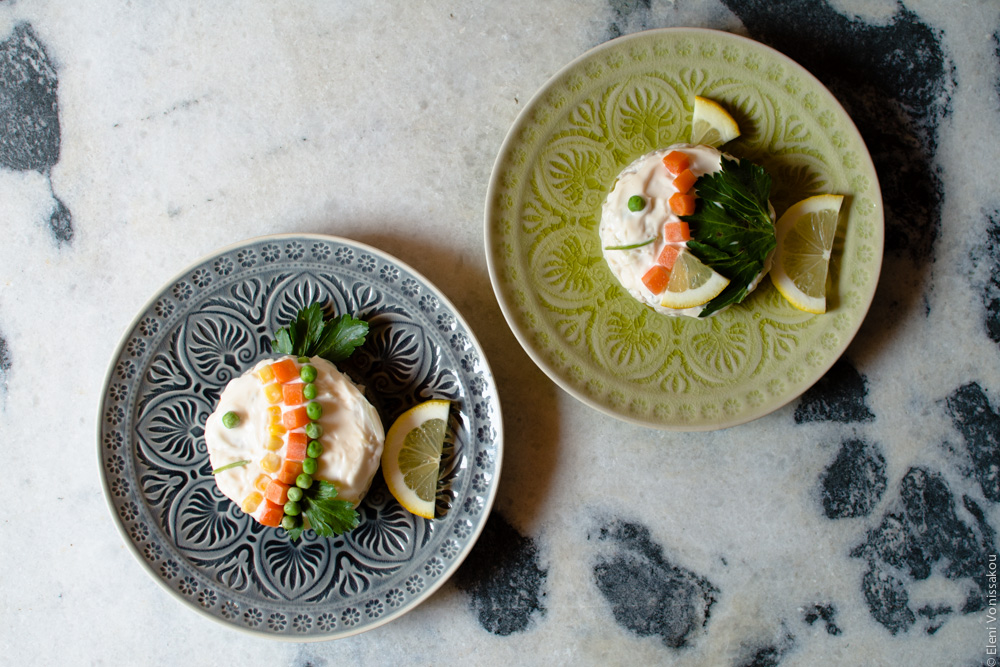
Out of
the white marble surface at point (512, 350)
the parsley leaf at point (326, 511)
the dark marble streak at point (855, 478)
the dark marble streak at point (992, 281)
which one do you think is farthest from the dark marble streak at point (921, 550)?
the parsley leaf at point (326, 511)

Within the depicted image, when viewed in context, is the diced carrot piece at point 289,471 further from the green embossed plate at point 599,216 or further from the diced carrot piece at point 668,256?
the diced carrot piece at point 668,256

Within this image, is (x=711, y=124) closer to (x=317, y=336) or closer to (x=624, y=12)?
(x=624, y=12)

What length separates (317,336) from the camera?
249 centimetres

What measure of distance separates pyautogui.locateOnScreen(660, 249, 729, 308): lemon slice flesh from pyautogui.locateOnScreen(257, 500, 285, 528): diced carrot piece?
5.75 ft

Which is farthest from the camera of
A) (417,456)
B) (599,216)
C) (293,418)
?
(599,216)

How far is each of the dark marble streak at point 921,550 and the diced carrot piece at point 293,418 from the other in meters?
2.55

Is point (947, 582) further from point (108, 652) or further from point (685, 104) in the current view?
point (108, 652)

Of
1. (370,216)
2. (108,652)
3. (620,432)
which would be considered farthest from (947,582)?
(108,652)

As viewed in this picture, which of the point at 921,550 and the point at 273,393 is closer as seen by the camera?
the point at 273,393

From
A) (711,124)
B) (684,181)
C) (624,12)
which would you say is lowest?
(684,181)

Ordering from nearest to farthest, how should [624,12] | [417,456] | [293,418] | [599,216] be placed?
[293,418]
[417,456]
[599,216]
[624,12]

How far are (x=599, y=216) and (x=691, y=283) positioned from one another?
1.65 feet

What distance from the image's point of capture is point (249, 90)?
278 centimetres

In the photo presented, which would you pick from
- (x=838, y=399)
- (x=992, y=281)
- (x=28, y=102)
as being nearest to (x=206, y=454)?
(x=28, y=102)
